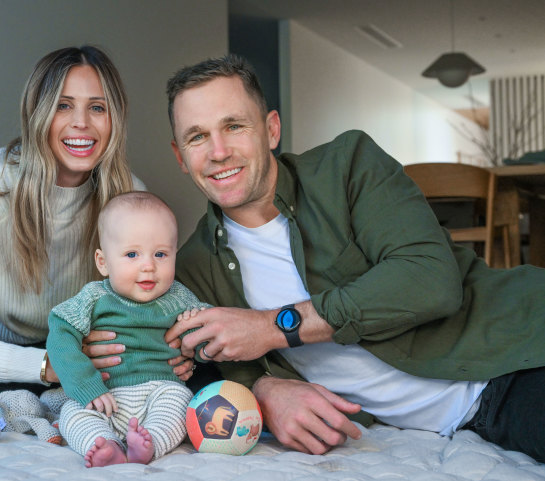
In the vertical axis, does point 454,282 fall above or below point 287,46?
below

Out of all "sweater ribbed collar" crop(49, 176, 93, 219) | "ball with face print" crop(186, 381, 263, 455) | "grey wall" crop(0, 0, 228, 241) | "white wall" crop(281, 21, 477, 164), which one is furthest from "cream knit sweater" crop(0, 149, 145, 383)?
"white wall" crop(281, 21, 477, 164)

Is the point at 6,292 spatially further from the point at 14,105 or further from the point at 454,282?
the point at 14,105

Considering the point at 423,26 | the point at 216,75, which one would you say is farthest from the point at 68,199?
the point at 423,26

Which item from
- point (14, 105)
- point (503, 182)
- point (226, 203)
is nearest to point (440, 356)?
point (226, 203)

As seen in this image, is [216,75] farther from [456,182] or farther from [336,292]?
[456,182]

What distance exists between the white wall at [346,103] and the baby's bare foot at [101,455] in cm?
763

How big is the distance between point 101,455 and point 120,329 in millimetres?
318

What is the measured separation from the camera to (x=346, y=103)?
10.6 meters

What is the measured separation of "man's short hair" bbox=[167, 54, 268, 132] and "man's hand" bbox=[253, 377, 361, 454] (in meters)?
0.72

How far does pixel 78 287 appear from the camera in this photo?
200cm

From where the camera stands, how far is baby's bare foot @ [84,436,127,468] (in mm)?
1278

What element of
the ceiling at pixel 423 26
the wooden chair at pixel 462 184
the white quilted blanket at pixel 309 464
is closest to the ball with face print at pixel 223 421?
the white quilted blanket at pixel 309 464

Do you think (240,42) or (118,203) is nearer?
(118,203)

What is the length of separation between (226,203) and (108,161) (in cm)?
52
